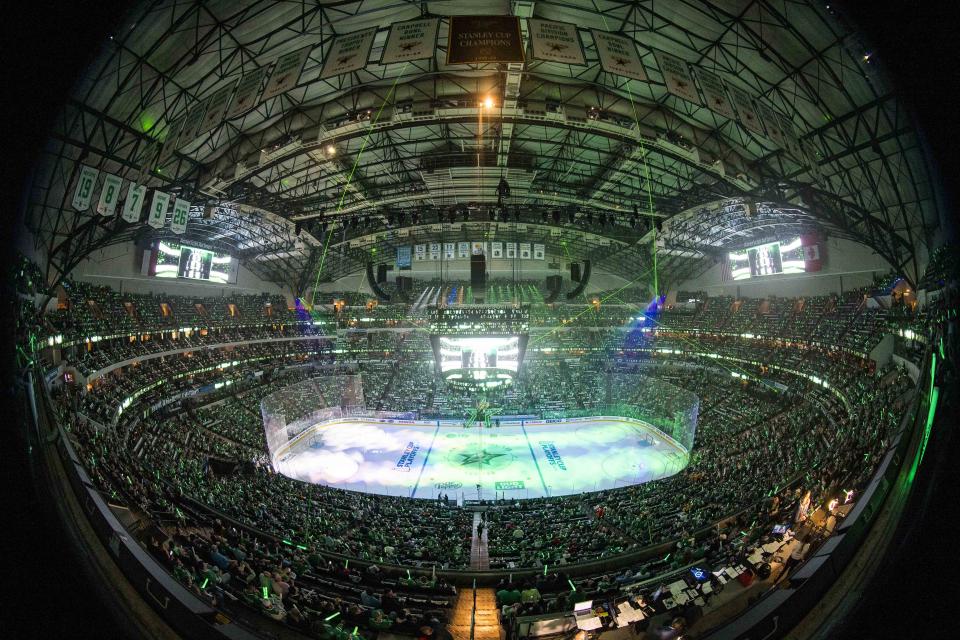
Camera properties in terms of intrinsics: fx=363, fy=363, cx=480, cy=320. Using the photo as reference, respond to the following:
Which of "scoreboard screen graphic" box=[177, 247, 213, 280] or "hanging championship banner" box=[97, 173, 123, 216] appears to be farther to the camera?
"scoreboard screen graphic" box=[177, 247, 213, 280]

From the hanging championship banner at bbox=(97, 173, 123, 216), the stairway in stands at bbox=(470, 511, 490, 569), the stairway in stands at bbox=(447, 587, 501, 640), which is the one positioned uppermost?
the hanging championship banner at bbox=(97, 173, 123, 216)

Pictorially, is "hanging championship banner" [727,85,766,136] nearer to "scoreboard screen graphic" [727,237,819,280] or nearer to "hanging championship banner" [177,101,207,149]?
"scoreboard screen graphic" [727,237,819,280]

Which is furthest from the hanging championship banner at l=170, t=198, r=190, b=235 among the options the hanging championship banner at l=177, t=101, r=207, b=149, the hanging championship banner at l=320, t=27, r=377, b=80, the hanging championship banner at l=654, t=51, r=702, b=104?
the hanging championship banner at l=654, t=51, r=702, b=104

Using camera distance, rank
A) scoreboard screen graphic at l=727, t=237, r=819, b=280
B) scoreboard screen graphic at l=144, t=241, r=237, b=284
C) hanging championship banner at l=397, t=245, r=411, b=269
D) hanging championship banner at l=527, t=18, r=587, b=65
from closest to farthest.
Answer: hanging championship banner at l=527, t=18, r=587, b=65, scoreboard screen graphic at l=727, t=237, r=819, b=280, hanging championship banner at l=397, t=245, r=411, b=269, scoreboard screen graphic at l=144, t=241, r=237, b=284

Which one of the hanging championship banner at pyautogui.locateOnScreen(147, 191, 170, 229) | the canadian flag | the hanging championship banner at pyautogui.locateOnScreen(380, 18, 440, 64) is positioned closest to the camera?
the hanging championship banner at pyautogui.locateOnScreen(380, 18, 440, 64)

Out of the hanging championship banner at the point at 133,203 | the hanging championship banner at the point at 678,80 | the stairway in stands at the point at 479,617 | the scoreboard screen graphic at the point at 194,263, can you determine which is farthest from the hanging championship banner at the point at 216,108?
the scoreboard screen graphic at the point at 194,263

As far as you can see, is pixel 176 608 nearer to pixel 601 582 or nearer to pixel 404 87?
pixel 601 582

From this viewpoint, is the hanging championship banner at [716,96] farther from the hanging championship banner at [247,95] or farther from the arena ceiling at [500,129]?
the hanging championship banner at [247,95]
